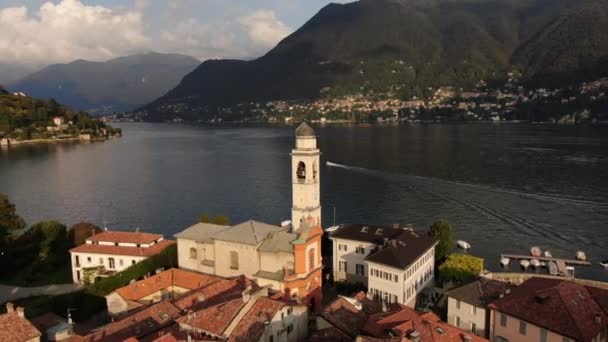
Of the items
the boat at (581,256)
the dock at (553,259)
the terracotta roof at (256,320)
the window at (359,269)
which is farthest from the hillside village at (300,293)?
the boat at (581,256)

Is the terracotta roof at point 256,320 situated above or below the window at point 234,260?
above

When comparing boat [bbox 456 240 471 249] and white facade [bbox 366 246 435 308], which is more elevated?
white facade [bbox 366 246 435 308]

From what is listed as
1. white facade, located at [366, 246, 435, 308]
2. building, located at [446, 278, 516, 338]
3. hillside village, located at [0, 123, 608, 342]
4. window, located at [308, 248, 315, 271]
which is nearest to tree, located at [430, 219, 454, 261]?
hillside village, located at [0, 123, 608, 342]

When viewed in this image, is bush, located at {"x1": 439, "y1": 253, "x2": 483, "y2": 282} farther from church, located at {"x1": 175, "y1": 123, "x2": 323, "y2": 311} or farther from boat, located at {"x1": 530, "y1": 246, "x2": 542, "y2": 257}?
boat, located at {"x1": 530, "y1": 246, "x2": 542, "y2": 257}

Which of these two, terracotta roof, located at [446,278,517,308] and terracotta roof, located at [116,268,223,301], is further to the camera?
terracotta roof, located at [116,268,223,301]

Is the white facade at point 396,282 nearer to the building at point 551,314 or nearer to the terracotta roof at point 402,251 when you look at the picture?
the terracotta roof at point 402,251

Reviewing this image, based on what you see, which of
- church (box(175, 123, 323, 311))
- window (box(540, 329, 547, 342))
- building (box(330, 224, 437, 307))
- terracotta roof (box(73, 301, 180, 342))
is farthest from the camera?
building (box(330, 224, 437, 307))

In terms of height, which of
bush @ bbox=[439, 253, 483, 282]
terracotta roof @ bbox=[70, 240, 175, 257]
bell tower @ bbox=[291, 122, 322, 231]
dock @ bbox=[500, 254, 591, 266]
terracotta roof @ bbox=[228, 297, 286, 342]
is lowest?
dock @ bbox=[500, 254, 591, 266]

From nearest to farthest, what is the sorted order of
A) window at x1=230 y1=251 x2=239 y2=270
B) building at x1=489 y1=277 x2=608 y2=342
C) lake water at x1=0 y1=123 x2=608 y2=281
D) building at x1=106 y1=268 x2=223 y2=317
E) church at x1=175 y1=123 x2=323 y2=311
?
1. building at x1=489 y1=277 x2=608 y2=342
2. building at x1=106 y1=268 x2=223 y2=317
3. church at x1=175 y1=123 x2=323 y2=311
4. window at x1=230 y1=251 x2=239 y2=270
5. lake water at x1=0 y1=123 x2=608 y2=281
